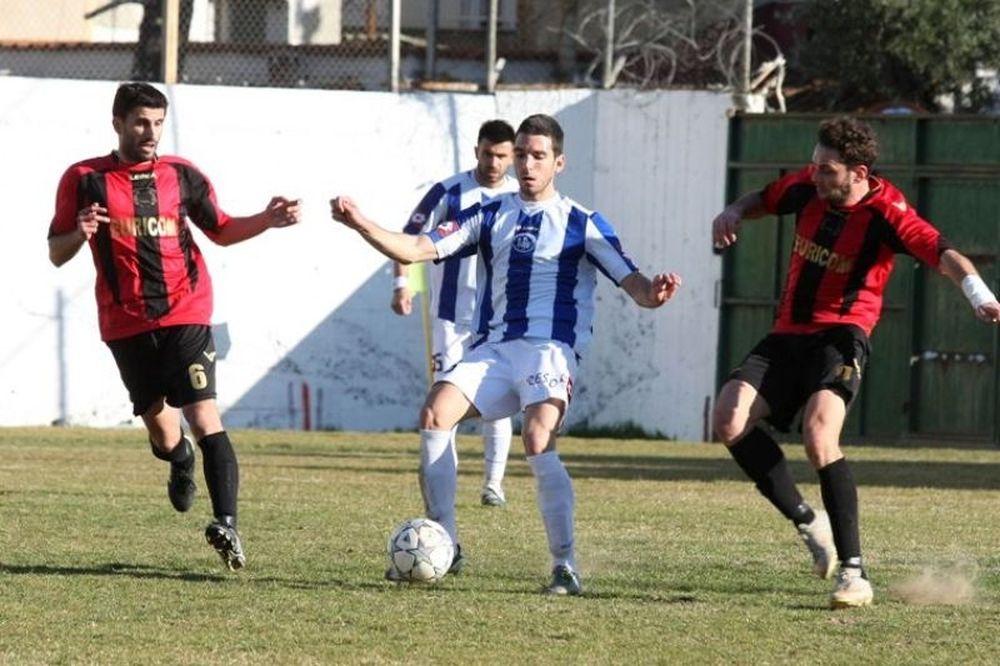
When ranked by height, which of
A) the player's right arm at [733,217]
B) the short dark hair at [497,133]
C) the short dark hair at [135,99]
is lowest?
the player's right arm at [733,217]

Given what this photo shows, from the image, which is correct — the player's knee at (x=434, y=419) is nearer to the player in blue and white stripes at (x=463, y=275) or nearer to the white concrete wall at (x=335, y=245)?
the player in blue and white stripes at (x=463, y=275)

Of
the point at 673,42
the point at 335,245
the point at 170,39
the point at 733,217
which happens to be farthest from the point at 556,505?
the point at 673,42

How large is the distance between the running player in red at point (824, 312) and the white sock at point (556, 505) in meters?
0.70

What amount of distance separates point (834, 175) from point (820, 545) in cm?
145

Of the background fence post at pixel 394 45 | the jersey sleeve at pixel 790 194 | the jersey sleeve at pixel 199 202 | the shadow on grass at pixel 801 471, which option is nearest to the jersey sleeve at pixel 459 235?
the jersey sleeve at pixel 199 202

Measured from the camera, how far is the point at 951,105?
75.6 feet

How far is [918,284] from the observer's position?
66.1ft

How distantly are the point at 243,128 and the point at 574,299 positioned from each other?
11667mm

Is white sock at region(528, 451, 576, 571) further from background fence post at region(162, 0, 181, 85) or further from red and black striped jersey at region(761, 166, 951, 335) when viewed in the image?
background fence post at region(162, 0, 181, 85)

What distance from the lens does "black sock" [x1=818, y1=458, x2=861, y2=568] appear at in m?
7.99

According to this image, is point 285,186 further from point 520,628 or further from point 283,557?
point 520,628

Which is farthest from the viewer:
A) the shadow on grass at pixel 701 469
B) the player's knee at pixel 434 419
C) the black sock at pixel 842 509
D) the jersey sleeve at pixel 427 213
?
the shadow on grass at pixel 701 469

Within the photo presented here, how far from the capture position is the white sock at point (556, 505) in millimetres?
8102

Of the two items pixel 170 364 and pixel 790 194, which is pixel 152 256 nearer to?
pixel 170 364
